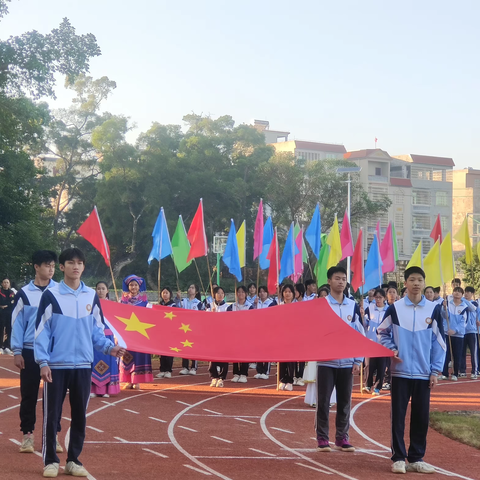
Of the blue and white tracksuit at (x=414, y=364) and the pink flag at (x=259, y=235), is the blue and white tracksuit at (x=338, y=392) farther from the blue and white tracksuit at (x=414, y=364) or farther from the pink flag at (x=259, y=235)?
the pink flag at (x=259, y=235)

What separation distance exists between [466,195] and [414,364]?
81077 mm

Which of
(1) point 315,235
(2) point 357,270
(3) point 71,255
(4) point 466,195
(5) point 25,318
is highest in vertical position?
(4) point 466,195

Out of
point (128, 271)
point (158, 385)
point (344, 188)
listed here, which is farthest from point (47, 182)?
point (158, 385)

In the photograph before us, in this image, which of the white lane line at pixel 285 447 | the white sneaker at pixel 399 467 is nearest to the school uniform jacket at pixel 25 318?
the white lane line at pixel 285 447

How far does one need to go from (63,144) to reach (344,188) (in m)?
18.9

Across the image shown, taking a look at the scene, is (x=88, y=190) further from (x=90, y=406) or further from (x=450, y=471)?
(x=450, y=471)

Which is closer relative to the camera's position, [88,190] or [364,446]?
[364,446]

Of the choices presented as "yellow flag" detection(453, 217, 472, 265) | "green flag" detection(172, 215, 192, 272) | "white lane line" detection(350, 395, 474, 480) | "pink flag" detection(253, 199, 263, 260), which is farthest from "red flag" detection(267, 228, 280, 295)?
"white lane line" detection(350, 395, 474, 480)

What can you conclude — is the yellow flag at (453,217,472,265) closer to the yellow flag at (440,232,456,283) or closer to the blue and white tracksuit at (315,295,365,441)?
the yellow flag at (440,232,456,283)

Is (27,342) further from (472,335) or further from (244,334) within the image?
(472,335)

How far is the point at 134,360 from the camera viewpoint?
1402 centimetres

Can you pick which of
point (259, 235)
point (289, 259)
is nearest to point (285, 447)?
point (259, 235)

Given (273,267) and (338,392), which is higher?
(273,267)

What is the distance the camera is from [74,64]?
89.6 feet
